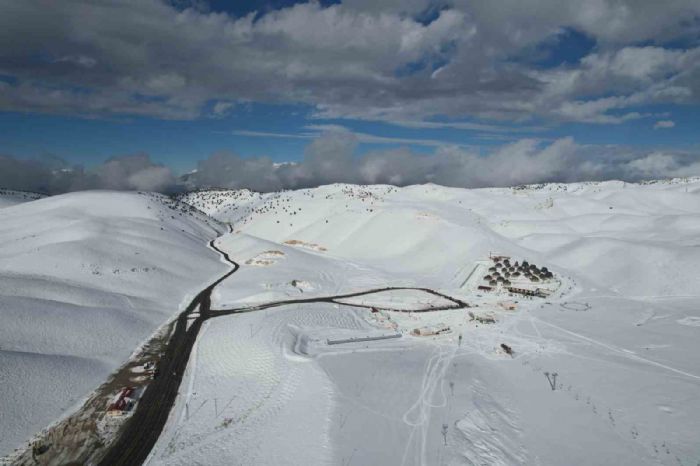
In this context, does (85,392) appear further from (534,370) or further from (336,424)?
(534,370)

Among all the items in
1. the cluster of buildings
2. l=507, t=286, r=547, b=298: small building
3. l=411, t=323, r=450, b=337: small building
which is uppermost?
the cluster of buildings

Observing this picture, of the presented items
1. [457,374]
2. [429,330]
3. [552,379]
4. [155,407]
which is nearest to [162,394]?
[155,407]

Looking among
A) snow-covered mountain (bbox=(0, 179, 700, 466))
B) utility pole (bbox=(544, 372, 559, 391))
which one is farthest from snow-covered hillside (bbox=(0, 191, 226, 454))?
utility pole (bbox=(544, 372, 559, 391))

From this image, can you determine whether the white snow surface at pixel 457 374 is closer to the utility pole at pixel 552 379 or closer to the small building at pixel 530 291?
the utility pole at pixel 552 379

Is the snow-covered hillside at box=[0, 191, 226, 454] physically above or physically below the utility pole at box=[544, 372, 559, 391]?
above

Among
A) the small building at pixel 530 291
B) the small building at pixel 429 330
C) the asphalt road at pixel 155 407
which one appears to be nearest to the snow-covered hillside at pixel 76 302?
the asphalt road at pixel 155 407

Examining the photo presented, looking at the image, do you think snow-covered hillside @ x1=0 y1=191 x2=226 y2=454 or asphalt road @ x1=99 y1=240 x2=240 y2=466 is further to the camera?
snow-covered hillside @ x1=0 y1=191 x2=226 y2=454

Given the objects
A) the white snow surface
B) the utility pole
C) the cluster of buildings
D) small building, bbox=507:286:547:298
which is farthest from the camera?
the cluster of buildings

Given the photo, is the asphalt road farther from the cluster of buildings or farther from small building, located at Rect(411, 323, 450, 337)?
the cluster of buildings
